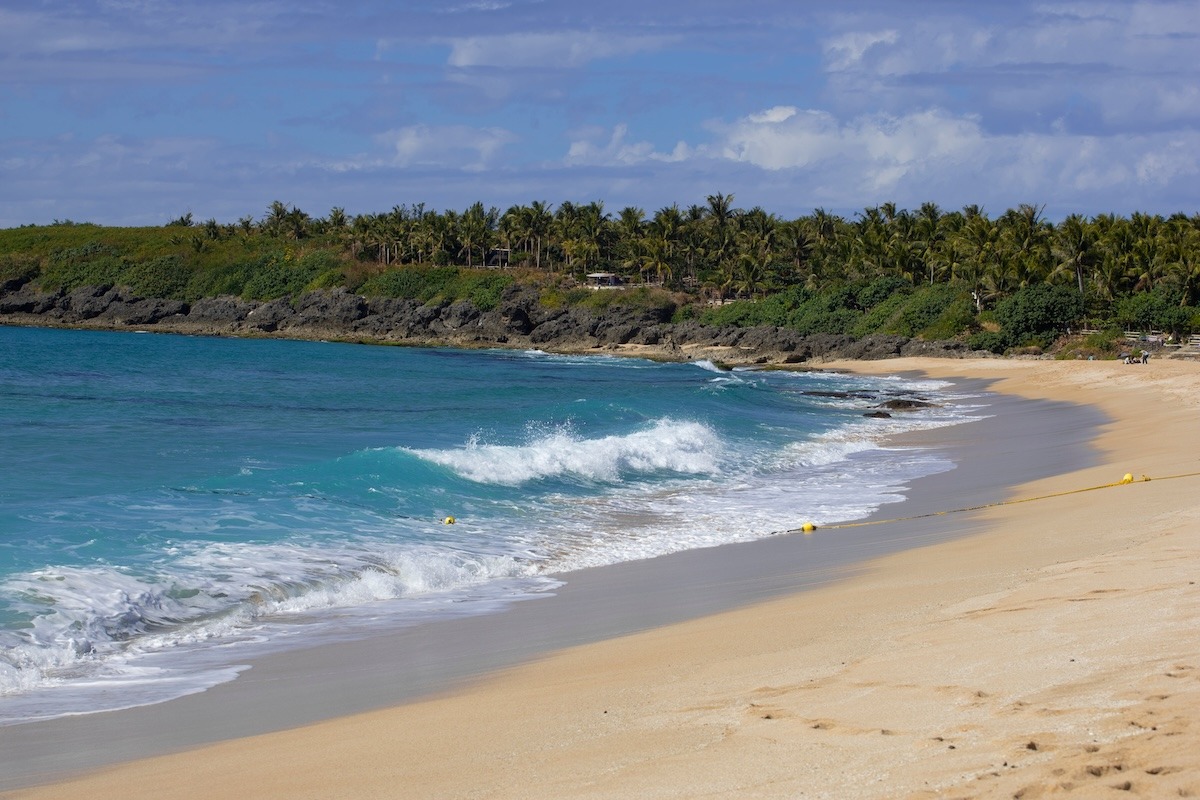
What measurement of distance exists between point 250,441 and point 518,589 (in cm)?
1319

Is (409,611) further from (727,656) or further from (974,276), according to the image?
(974,276)

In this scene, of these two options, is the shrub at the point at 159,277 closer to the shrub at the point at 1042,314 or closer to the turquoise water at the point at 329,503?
the turquoise water at the point at 329,503

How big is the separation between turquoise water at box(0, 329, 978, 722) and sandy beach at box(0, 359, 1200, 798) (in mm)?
2399

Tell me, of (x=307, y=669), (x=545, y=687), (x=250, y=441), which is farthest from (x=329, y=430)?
(x=545, y=687)

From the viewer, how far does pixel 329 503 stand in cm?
1527

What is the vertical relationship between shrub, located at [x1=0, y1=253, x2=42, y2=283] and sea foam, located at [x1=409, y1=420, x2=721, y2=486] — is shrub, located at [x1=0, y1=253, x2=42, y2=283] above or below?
A: above

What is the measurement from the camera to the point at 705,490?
722 inches

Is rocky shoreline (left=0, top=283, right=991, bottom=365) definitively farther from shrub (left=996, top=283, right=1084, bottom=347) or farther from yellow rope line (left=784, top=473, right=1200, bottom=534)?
yellow rope line (left=784, top=473, right=1200, bottom=534)

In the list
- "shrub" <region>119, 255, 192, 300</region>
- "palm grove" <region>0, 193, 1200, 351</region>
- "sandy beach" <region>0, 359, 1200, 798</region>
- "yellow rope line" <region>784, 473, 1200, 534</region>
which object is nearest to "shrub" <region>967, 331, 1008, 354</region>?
"palm grove" <region>0, 193, 1200, 351</region>

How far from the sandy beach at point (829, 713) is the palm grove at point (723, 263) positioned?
5377cm

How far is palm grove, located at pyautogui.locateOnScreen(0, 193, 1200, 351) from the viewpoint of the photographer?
200 feet

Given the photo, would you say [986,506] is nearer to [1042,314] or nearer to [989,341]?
[1042,314]

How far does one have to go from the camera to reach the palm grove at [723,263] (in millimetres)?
60875

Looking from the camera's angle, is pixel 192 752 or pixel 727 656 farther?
pixel 727 656
